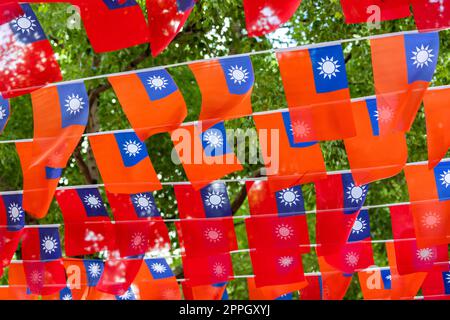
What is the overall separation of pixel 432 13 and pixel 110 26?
1.72 metres

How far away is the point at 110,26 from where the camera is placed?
4.09m

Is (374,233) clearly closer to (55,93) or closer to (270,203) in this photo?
(270,203)

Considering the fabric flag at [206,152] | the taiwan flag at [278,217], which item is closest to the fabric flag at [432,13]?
the fabric flag at [206,152]

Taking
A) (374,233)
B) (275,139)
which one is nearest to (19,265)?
(275,139)

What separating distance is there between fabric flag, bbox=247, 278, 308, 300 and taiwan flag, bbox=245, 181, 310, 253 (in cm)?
28

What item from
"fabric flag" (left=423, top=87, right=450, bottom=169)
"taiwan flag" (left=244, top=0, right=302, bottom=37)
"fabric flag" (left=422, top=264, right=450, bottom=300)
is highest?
"taiwan flag" (left=244, top=0, right=302, bottom=37)

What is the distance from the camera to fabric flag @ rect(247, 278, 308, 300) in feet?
16.3

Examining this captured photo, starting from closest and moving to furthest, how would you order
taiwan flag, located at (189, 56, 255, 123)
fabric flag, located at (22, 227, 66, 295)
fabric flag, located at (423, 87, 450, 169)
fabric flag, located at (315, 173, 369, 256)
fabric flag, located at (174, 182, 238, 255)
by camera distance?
fabric flag, located at (423, 87, 450, 169), taiwan flag, located at (189, 56, 255, 123), fabric flag, located at (315, 173, 369, 256), fabric flag, located at (174, 182, 238, 255), fabric flag, located at (22, 227, 66, 295)

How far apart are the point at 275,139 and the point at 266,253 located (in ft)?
2.80

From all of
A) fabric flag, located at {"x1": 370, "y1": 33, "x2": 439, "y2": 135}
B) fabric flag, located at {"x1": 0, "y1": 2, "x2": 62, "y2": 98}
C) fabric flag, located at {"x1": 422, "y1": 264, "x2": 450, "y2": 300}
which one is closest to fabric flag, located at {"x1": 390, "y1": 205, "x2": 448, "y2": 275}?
fabric flag, located at {"x1": 422, "y1": 264, "x2": 450, "y2": 300}

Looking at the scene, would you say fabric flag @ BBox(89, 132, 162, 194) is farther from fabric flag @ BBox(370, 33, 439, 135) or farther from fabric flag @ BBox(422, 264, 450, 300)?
fabric flag @ BBox(422, 264, 450, 300)

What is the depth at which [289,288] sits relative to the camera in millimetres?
5004

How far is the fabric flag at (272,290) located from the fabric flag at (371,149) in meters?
1.01

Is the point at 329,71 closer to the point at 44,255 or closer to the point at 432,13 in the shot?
the point at 432,13
